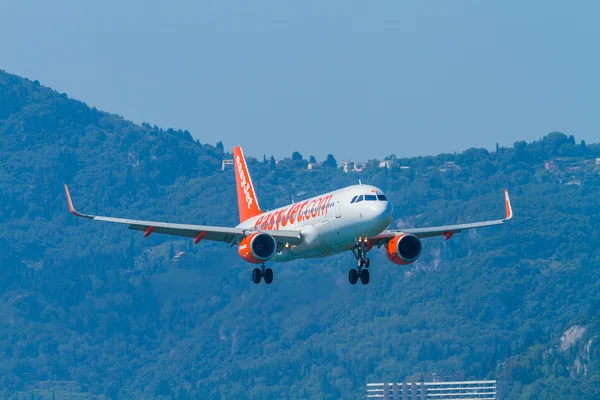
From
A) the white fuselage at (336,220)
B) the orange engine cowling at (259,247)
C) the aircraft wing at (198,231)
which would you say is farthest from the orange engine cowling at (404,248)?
the orange engine cowling at (259,247)

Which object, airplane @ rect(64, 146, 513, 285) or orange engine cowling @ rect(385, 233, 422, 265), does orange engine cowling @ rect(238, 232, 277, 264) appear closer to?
airplane @ rect(64, 146, 513, 285)

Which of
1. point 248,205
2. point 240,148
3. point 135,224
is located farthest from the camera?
point 240,148

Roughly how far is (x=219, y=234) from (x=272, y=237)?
6589 millimetres

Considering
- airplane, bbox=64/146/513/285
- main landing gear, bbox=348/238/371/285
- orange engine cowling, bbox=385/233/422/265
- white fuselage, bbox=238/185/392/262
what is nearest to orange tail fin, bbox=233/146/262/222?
airplane, bbox=64/146/513/285

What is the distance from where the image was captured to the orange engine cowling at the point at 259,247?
91000mm

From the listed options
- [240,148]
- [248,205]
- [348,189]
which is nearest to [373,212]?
[348,189]

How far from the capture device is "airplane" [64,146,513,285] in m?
87.2

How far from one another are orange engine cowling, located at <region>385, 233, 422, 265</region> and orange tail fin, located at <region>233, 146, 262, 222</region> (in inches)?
873

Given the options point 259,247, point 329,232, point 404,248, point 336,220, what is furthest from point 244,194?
point 336,220

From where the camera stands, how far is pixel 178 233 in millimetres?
98000

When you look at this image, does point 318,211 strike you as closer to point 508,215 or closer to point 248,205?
point 508,215

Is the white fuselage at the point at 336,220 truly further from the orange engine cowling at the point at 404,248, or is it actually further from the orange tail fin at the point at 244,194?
the orange tail fin at the point at 244,194

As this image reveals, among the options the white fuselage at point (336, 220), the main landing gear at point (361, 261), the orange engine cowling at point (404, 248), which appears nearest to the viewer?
the white fuselage at point (336, 220)

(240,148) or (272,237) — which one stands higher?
(240,148)
